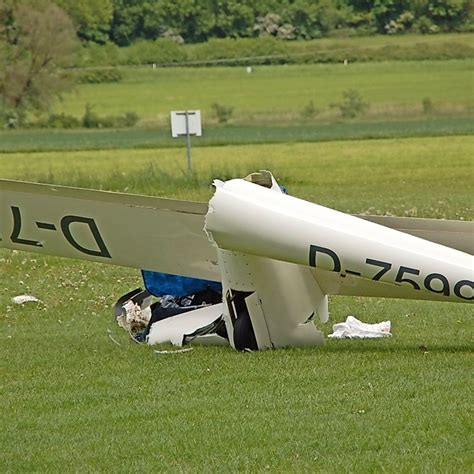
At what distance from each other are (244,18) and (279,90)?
21.7m

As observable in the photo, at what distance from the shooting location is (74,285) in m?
16.3

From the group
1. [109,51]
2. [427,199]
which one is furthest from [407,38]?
[427,199]

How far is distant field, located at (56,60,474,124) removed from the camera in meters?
81.5

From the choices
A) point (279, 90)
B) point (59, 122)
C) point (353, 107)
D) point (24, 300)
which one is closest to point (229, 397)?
point (24, 300)

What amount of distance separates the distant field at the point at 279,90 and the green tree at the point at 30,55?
168 inches

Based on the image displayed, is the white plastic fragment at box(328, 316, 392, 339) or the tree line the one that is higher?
the white plastic fragment at box(328, 316, 392, 339)

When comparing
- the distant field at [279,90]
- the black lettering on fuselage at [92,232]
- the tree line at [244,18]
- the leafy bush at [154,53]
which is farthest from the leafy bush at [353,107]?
the black lettering on fuselage at [92,232]

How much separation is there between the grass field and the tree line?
3730 inches

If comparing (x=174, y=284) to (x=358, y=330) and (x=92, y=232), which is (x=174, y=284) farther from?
(x=358, y=330)

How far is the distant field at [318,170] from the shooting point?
97.2 feet

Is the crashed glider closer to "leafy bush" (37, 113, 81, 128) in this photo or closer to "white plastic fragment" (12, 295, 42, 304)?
"white plastic fragment" (12, 295, 42, 304)

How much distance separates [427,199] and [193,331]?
18.0 meters

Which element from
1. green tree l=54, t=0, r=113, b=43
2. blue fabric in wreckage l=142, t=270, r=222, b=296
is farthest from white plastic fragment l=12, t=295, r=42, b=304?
green tree l=54, t=0, r=113, b=43

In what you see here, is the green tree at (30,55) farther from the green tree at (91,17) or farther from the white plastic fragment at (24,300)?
the white plastic fragment at (24,300)
